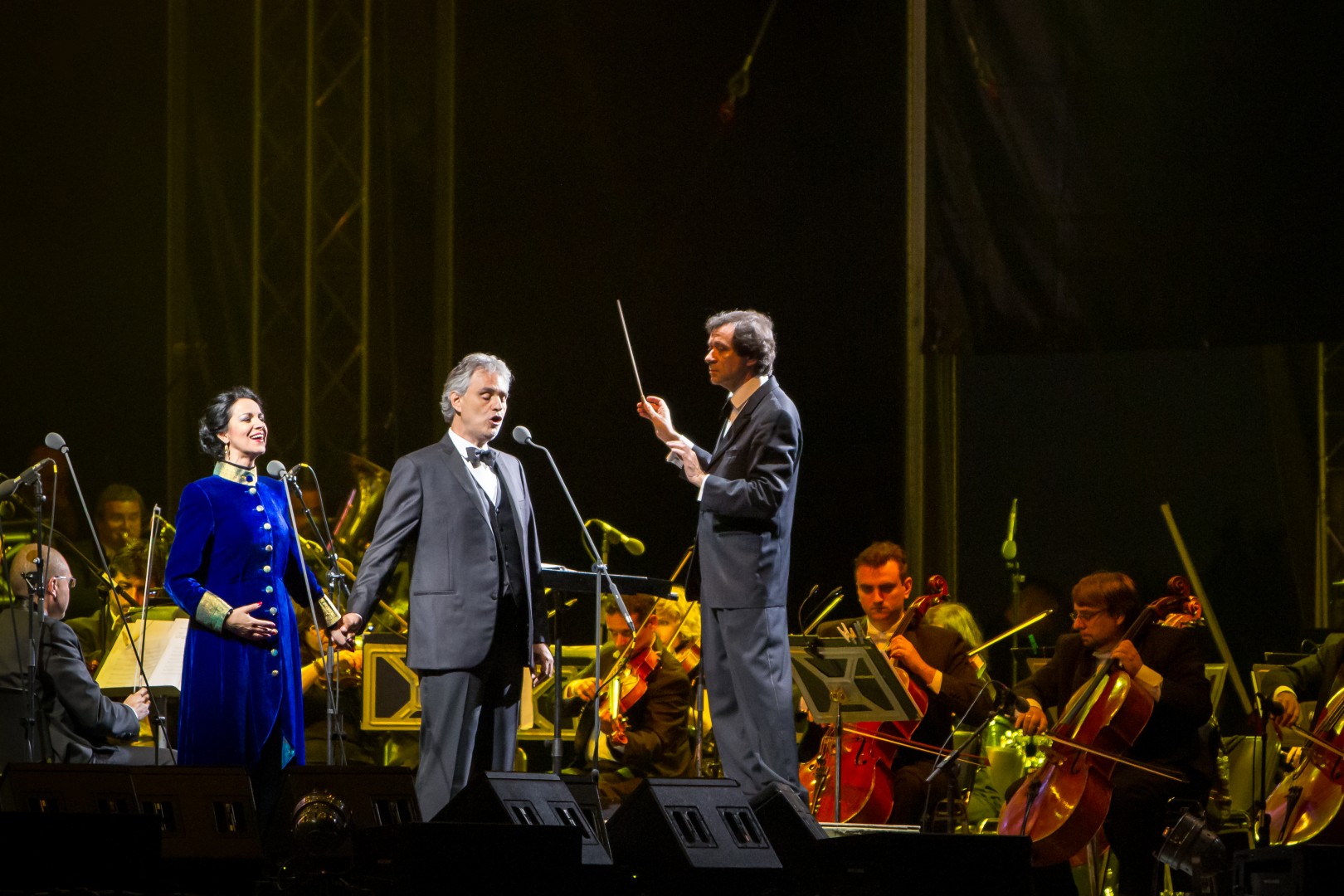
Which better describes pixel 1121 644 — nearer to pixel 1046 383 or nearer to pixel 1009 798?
pixel 1009 798

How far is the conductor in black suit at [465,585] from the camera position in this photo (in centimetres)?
458

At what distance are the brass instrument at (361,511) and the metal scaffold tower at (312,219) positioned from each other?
0.38 m

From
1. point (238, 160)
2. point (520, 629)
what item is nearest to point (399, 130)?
point (238, 160)

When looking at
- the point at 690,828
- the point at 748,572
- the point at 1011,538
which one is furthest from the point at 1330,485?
the point at 690,828

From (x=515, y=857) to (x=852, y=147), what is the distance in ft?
17.8

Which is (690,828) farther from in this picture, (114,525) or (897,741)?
(114,525)

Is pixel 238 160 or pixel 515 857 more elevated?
pixel 238 160

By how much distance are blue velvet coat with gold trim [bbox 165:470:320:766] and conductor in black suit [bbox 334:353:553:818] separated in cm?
30

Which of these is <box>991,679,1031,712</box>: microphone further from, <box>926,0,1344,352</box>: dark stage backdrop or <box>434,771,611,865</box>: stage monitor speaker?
<box>926,0,1344,352</box>: dark stage backdrop

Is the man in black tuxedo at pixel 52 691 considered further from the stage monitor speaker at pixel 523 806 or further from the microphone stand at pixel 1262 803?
the microphone stand at pixel 1262 803

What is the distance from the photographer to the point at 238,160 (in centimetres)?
885

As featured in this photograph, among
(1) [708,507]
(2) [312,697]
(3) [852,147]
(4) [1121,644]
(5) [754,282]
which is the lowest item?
(2) [312,697]

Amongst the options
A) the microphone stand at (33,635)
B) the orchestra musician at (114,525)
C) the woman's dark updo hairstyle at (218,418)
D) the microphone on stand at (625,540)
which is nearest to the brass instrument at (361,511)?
the orchestra musician at (114,525)

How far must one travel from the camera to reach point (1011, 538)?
8.34 m
